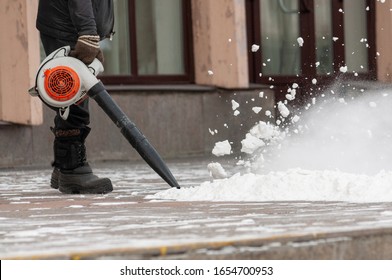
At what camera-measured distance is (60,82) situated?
7.38 metres

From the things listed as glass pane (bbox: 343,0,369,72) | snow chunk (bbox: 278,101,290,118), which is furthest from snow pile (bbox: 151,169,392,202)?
glass pane (bbox: 343,0,369,72)

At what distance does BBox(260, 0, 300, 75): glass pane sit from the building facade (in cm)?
1

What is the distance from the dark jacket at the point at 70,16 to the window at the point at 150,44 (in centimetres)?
600

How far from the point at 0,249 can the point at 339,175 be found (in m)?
2.94

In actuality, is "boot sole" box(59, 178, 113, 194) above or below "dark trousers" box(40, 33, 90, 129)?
below

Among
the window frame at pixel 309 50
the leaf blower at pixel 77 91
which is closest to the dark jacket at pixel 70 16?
the leaf blower at pixel 77 91

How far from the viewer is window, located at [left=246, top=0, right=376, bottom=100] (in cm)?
1551

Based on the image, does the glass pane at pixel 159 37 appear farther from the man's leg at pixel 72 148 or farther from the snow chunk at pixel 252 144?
the man's leg at pixel 72 148

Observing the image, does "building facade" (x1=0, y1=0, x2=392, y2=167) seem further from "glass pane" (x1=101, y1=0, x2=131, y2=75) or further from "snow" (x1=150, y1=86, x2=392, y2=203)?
"snow" (x1=150, y1=86, x2=392, y2=203)

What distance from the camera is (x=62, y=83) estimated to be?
739 centimetres

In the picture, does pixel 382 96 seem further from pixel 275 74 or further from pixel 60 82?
pixel 60 82

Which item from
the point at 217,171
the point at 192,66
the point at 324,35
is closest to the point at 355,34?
the point at 324,35

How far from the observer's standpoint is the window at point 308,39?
15.5 meters

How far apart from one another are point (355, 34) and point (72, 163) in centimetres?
945
